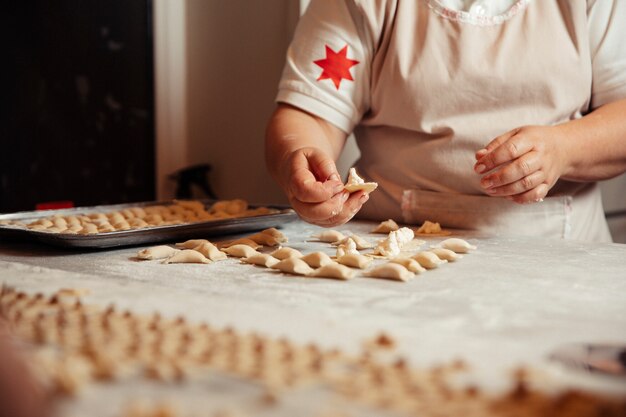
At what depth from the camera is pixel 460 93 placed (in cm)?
140

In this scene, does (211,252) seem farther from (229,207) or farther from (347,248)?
(229,207)

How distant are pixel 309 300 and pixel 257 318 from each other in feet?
0.36

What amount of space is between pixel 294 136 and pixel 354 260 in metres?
0.42

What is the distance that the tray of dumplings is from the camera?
1.12 metres

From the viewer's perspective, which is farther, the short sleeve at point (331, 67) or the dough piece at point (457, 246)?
the short sleeve at point (331, 67)

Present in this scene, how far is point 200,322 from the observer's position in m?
0.71

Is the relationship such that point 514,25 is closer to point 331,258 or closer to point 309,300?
point 331,258

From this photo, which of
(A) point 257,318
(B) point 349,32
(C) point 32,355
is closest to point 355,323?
(A) point 257,318

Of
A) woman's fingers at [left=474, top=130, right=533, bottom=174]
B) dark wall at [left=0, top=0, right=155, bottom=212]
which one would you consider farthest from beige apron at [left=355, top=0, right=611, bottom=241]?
dark wall at [left=0, top=0, right=155, bottom=212]

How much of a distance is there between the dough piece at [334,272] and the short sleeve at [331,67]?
57 centimetres

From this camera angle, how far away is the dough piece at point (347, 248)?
1.08 m

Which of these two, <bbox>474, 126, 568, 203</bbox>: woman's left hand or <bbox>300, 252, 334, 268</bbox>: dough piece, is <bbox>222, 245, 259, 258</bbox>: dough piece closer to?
<bbox>300, 252, 334, 268</bbox>: dough piece

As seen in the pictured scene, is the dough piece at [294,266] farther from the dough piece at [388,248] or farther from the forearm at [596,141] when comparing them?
the forearm at [596,141]

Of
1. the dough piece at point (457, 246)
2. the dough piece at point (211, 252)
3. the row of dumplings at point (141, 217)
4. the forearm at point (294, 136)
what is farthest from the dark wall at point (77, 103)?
the dough piece at point (457, 246)
